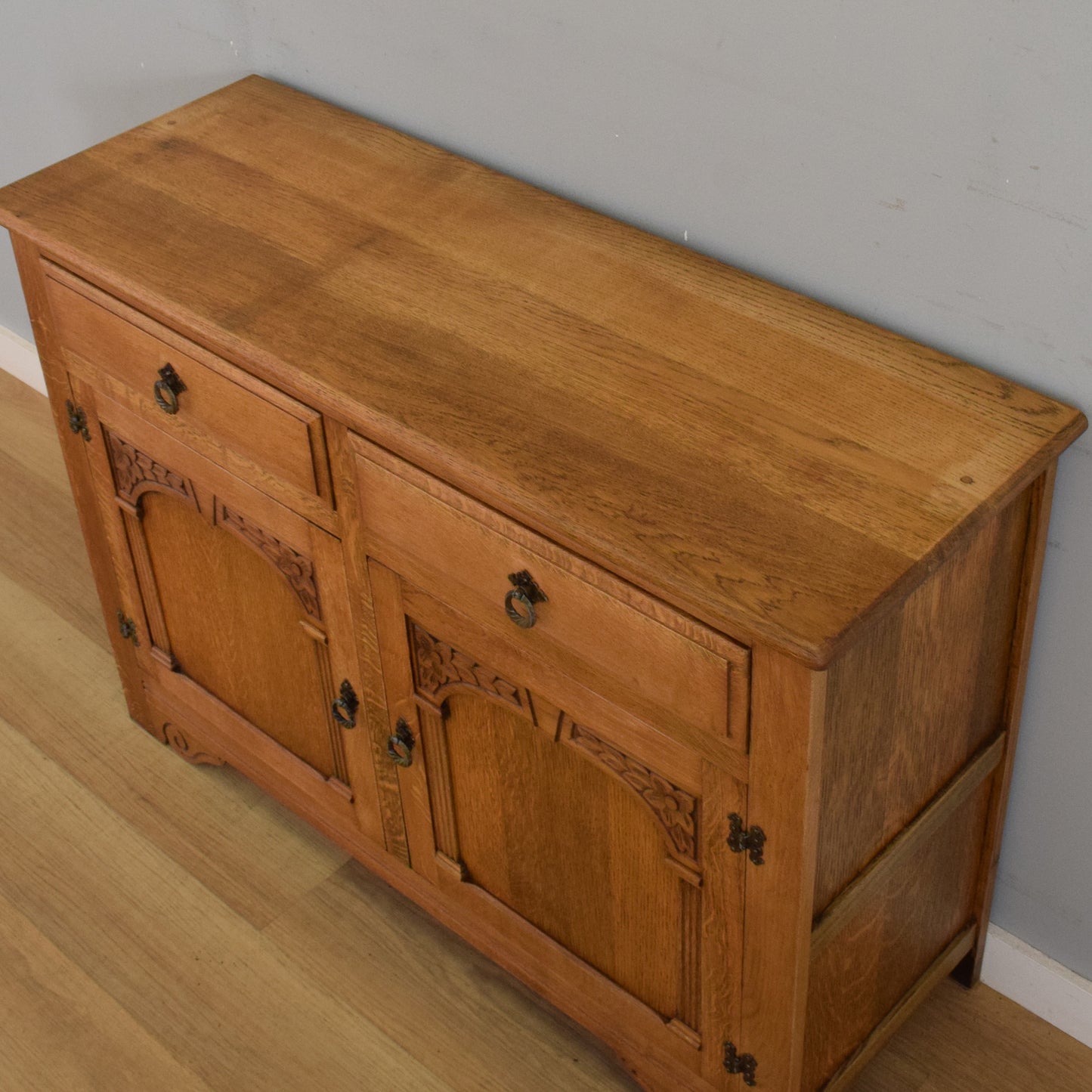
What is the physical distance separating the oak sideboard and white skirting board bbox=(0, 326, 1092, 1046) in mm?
42

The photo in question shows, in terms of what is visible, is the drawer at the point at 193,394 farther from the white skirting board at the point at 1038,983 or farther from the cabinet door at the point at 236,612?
the white skirting board at the point at 1038,983

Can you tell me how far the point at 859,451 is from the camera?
4.64ft

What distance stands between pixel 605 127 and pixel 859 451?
0.56 meters

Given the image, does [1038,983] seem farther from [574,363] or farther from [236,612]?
[236,612]

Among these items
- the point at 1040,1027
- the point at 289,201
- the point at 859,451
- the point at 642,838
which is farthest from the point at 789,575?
the point at 1040,1027

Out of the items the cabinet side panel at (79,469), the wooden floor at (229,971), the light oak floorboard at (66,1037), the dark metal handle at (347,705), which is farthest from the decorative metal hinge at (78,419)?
the light oak floorboard at (66,1037)

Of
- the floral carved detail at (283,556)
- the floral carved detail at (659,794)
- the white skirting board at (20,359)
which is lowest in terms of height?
the white skirting board at (20,359)

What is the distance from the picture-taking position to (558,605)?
1.45 m

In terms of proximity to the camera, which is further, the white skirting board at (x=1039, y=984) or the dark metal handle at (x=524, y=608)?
the white skirting board at (x=1039, y=984)

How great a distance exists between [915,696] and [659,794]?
0.90 feet

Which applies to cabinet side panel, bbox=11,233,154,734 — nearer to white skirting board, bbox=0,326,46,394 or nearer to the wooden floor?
the wooden floor

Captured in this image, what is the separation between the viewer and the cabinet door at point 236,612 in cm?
179

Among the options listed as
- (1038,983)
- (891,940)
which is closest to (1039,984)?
(1038,983)

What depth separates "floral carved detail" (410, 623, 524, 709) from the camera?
1.60 m
